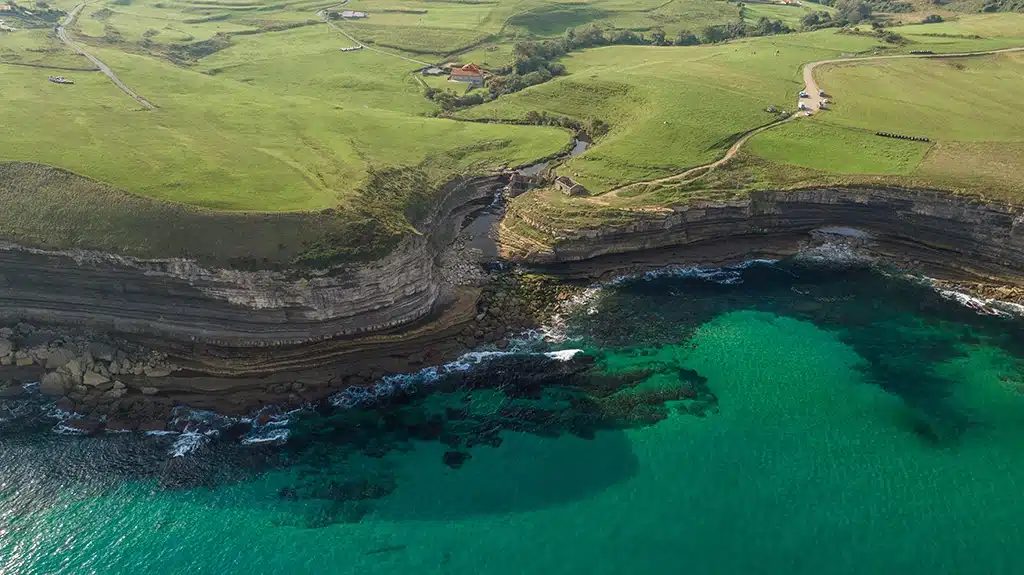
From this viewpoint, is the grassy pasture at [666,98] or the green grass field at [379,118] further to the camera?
the grassy pasture at [666,98]

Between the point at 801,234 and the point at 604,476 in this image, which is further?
the point at 801,234

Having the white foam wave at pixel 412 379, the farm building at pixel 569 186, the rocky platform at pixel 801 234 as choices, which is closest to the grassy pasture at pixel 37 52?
the rocky platform at pixel 801 234

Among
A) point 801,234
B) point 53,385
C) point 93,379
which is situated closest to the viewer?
point 53,385

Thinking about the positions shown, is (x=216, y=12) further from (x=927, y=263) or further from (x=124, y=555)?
(x=927, y=263)

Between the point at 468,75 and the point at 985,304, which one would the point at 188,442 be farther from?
the point at 468,75

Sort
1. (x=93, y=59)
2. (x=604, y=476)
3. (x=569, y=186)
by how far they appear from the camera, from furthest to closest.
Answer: (x=93, y=59) → (x=569, y=186) → (x=604, y=476)

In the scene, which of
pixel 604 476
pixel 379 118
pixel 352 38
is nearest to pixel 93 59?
pixel 352 38

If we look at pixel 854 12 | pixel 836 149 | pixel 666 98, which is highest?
pixel 854 12

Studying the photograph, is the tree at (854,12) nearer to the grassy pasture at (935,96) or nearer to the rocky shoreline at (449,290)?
the grassy pasture at (935,96)
